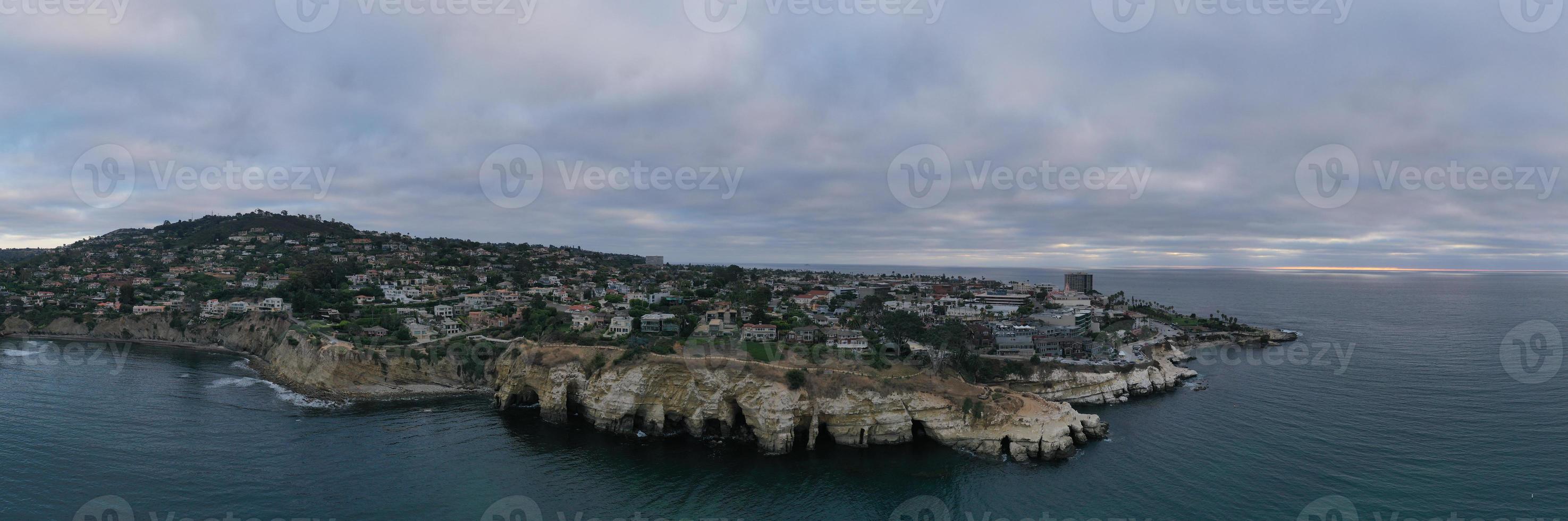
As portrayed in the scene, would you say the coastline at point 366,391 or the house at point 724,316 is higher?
the house at point 724,316

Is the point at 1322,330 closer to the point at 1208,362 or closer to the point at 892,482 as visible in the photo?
the point at 1208,362

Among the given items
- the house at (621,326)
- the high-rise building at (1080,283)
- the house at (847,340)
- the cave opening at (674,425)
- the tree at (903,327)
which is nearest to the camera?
the cave opening at (674,425)

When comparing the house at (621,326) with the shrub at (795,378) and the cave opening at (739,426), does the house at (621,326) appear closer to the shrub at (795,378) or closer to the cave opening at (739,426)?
the cave opening at (739,426)

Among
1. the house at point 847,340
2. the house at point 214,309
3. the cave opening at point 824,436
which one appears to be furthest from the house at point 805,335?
the house at point 214,309

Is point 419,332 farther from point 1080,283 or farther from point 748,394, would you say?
point 1080,283

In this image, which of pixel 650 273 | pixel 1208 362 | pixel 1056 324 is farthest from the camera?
pixel 650 273

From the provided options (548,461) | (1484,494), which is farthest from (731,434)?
(1484,494)
